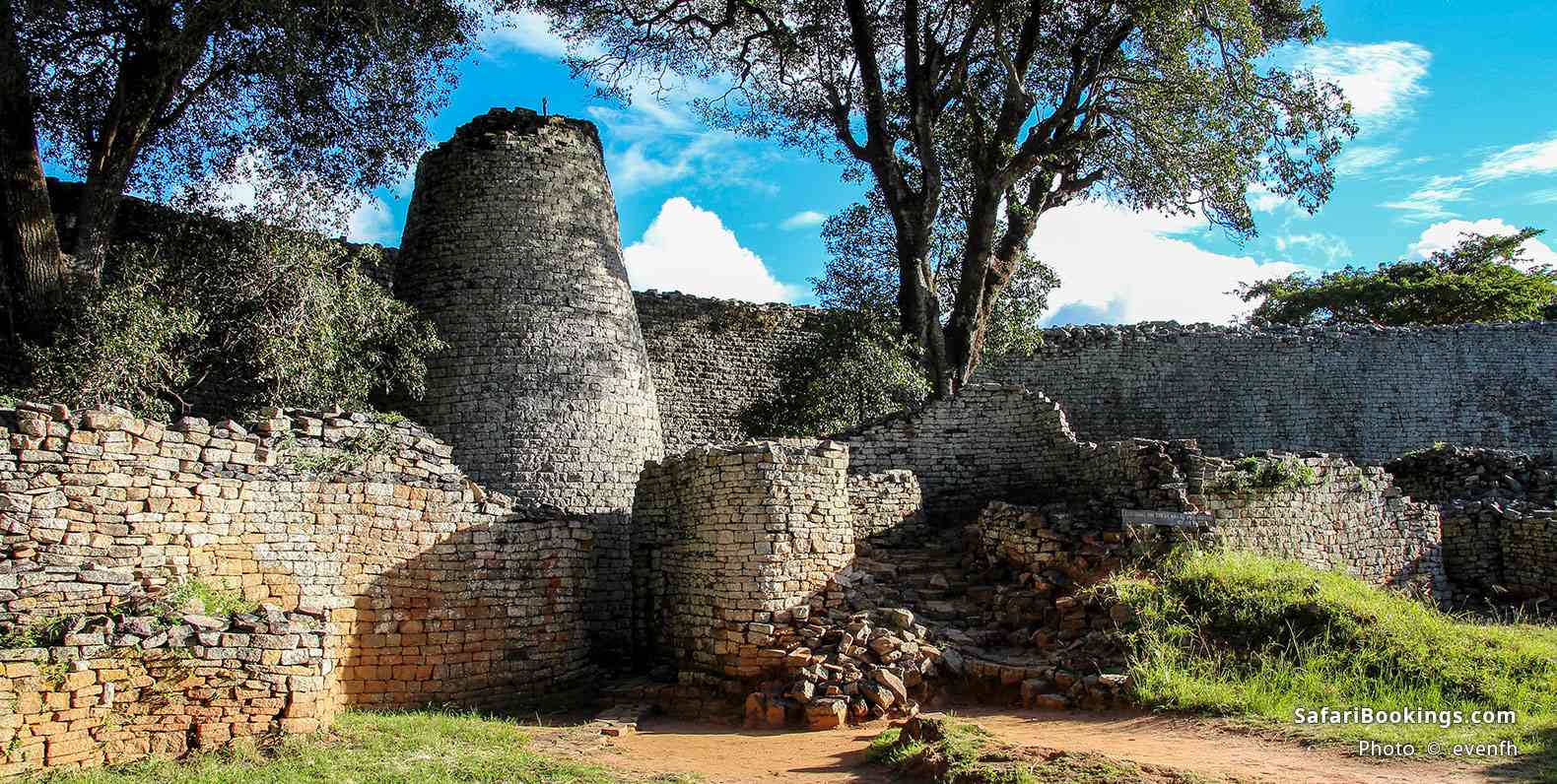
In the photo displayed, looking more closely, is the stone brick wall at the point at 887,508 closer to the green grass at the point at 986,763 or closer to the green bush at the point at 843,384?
the green grass at the point at 986,763

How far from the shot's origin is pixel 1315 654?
8250 mm

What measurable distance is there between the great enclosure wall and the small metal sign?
0.09 metres

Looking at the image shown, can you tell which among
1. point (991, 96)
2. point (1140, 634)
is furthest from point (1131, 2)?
point (1140, 634)

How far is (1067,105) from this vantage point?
16047 millimetres

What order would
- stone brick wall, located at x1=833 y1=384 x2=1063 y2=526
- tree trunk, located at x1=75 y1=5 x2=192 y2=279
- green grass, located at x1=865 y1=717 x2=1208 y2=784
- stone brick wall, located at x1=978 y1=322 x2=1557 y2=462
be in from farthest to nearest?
stone brick wall, located at x1=978 y1=322 x2=1557 y2=462 < stone brick wall, located at x1=833 y1=384 x2=1063 y2=526 < tree trunk, located at x1=75 y1=5 x2=192 y2=279 < green grass, located at x1=865 y1=717 x2=1208 y2=784

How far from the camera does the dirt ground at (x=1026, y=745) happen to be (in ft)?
20.9

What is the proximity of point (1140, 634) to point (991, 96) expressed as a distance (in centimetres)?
1152

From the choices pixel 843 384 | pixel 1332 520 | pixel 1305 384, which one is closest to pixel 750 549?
pixel 1332 520

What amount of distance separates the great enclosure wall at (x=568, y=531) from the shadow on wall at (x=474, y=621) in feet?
0.08

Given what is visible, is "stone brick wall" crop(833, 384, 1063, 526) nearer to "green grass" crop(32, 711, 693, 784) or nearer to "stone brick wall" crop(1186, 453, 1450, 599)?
"stone brick wall" crop(1186, 453, 1450, 599)

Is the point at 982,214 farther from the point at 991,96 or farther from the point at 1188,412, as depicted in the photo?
the point at 1188,412

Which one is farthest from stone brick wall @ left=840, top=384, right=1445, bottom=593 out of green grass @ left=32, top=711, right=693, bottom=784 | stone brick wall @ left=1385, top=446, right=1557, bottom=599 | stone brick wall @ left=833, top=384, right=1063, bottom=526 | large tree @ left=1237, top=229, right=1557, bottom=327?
large tree @ left=1237, top=229, right=1557, bottom=327

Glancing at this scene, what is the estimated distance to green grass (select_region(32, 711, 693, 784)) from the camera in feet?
21.0

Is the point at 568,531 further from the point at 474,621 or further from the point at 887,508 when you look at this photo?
the point at 887,508
